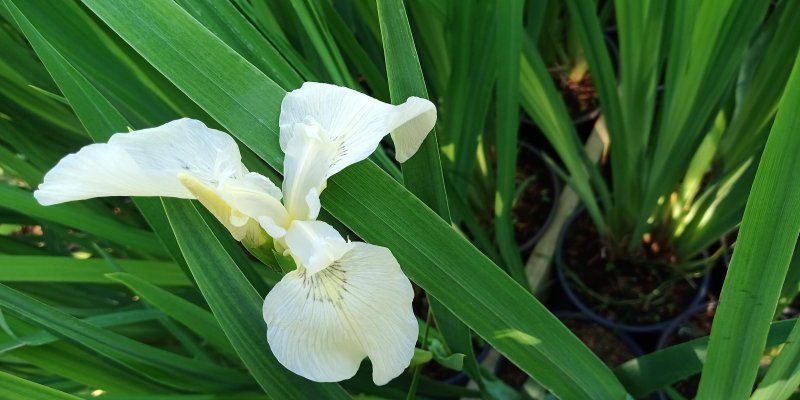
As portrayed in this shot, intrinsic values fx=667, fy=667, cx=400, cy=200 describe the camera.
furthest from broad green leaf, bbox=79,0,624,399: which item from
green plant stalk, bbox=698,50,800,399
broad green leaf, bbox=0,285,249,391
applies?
broad green leaf, bbox=0,285,249,391

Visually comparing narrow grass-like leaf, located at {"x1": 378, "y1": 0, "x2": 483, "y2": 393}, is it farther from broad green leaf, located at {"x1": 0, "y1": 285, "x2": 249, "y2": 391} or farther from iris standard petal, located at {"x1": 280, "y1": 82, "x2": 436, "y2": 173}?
broad green leaf, located at {"x1": 0, "y1": 285, "x2": 249, "y2": 391}

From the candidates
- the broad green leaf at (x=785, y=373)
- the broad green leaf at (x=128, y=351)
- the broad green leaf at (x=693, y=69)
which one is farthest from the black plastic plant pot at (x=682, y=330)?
the broad green leaf at (x=128, y=351)

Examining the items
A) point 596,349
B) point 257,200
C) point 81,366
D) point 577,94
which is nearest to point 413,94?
point 257,200

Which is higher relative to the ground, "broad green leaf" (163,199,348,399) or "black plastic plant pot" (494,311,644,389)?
"broad green leaf" (163,199,348,399)

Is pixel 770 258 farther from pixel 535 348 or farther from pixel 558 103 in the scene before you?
pixel 558 103

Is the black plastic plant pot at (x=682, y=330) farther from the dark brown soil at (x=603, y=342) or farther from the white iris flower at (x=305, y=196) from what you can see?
the white iris flower at (x=305, y=196)

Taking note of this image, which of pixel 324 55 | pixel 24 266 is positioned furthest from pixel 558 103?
pixel 24 266
